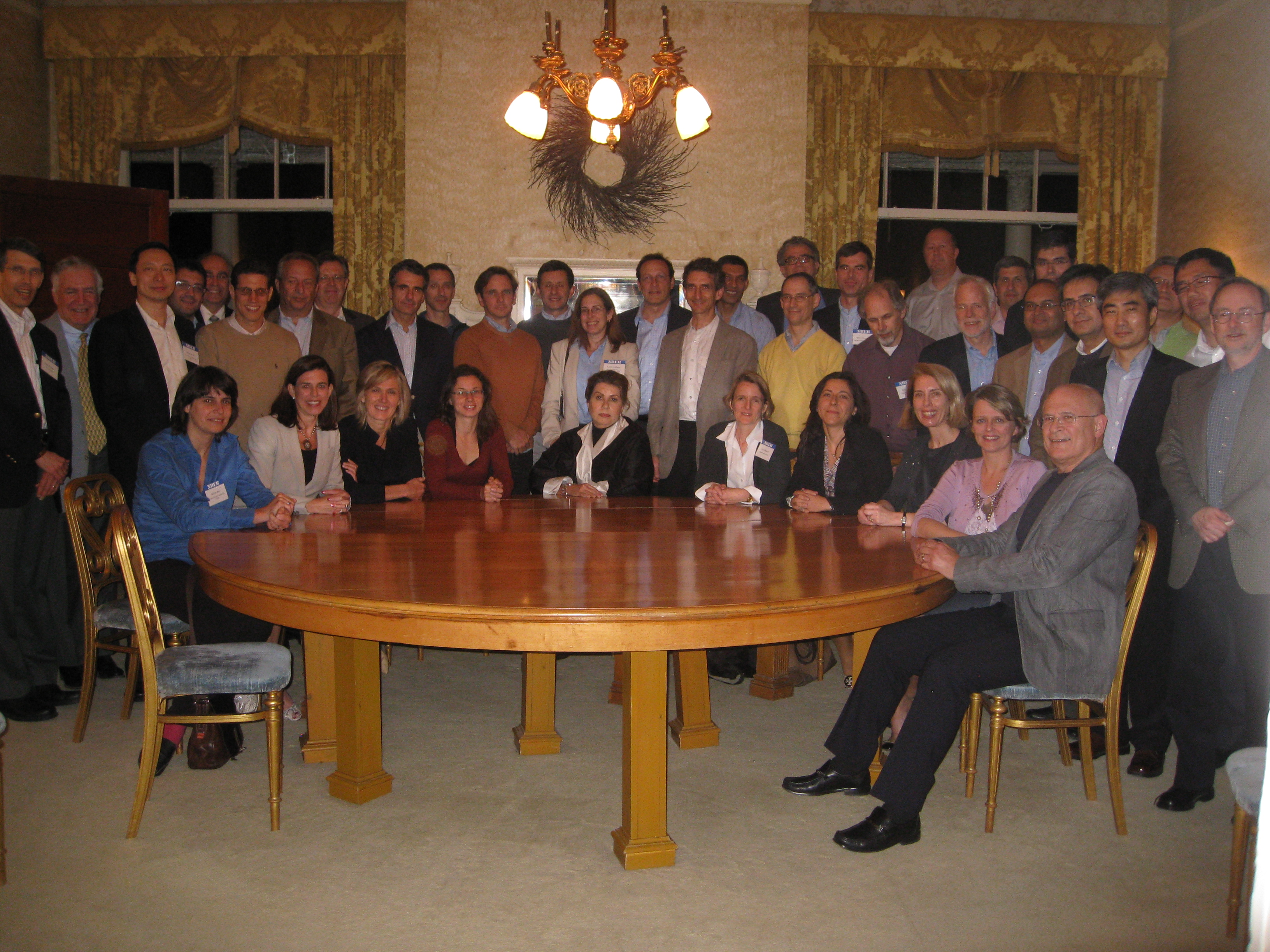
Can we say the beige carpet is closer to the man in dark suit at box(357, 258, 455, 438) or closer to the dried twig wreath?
the man in dark suit at box(357, 258, 455, 438)

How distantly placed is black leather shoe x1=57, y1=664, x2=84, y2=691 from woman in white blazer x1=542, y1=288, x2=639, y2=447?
227 centimetres

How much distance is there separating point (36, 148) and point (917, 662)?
7425 millimetres

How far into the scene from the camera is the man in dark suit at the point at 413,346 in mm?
4934

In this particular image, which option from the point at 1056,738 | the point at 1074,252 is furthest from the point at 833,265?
the point at 1056,738

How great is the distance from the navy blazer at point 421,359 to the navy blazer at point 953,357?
2.36 meters

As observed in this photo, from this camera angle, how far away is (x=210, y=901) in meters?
2.26

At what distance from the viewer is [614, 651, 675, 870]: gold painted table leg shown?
2.40 meters

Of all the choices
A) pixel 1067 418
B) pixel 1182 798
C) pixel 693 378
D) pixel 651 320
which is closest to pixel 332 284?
pixel 651 320

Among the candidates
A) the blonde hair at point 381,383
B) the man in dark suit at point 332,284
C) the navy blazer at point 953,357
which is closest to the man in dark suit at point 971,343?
the navy blazer at point 953,357

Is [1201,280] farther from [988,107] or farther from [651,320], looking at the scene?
[988,107]

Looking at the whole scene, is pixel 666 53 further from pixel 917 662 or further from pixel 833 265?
pixel 833 265

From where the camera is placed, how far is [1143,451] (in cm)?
332

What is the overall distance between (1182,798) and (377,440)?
3227 millimetres

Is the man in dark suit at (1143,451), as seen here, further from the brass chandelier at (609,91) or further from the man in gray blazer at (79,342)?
the man in gray blazer at (79,342)
